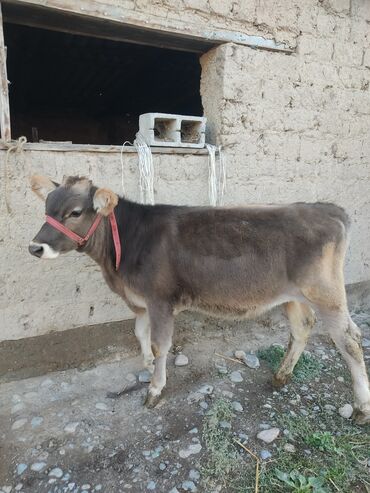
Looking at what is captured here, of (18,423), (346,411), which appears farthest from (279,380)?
(18,423)

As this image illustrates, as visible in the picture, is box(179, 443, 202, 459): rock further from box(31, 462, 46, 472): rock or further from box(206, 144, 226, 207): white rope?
box(206, 144, 226, 207): white rope

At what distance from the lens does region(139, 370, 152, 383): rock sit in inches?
146

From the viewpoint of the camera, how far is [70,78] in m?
7.30

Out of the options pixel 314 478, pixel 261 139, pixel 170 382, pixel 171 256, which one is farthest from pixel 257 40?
pixel 314 478

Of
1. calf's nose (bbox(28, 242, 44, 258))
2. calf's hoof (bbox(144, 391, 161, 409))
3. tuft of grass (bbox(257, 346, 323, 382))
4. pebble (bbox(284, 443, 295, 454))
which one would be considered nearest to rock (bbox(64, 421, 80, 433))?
calf's hoof (bbox(144, 391, 161, 409))

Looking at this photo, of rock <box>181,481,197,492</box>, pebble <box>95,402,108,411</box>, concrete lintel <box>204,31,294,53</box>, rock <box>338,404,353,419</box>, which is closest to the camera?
rock <box>181,481,197,492</box>

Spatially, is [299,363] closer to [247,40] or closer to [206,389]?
[206,389]

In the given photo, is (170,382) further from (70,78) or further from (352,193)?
(70,78)

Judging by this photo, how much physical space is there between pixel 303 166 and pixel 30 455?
4.02 m

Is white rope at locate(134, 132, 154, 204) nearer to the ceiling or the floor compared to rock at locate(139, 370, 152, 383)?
nearer to the ceiling

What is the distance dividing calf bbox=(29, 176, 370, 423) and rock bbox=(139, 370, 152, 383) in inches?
23.8

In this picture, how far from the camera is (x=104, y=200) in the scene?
279cm

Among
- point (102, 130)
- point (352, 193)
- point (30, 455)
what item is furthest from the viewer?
point (102, 130)

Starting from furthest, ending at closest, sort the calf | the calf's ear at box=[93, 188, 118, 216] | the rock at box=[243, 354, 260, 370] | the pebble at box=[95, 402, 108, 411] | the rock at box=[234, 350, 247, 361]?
the rock at box=[234, 350, 247, 361] → the rock at box=[243, 354, 260, 370] → the pebble at box=[95, 402, 108, 411] → the calf → the calf's ear at box=[93, 188, 118, 216]
